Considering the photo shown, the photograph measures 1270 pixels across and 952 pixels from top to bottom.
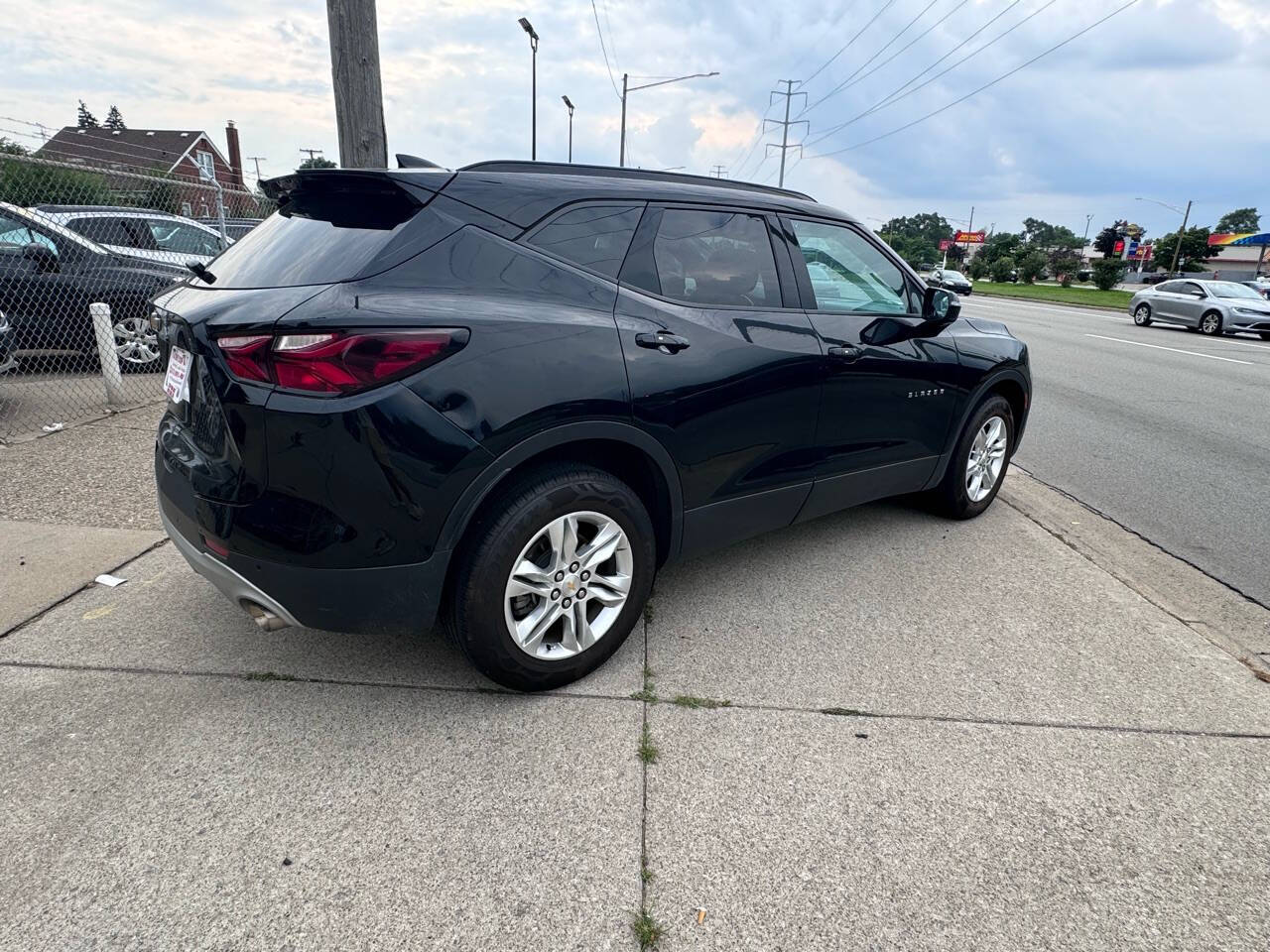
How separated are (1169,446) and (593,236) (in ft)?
21.7

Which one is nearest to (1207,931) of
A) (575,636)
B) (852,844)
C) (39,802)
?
(852,844)

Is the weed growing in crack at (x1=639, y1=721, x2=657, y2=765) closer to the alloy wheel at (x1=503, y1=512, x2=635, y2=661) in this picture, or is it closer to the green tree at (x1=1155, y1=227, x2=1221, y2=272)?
the alloy wheel at (x1=503, y1=512, x2=635, y2=661)

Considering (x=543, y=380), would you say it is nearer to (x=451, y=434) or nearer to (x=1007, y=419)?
(x=451, y=434)

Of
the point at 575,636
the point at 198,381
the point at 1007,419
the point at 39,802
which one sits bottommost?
the point at 39,802

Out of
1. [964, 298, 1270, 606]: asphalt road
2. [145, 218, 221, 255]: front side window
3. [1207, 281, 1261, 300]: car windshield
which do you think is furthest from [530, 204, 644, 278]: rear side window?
[1207, 281, 1261, 300]: car windshield

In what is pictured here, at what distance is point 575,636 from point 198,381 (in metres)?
1.45

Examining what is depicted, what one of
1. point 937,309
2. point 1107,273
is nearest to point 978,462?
point 937,309

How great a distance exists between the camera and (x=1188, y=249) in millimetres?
60812

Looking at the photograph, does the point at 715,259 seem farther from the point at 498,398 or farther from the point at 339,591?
the point at 339,591

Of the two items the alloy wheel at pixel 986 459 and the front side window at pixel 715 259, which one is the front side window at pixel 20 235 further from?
the alloy wheel at pixel 986 459

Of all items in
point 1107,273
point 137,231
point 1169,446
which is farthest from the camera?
point 1107,273

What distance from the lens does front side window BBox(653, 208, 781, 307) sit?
301 centimetres

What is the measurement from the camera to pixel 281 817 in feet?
7.22

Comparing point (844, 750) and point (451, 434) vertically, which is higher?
point (451, 434)
